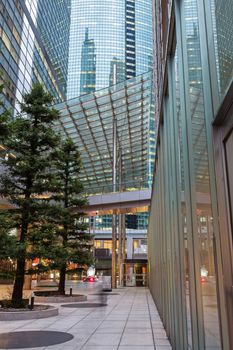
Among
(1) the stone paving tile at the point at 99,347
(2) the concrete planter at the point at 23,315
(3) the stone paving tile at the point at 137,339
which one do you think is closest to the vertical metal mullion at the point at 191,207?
(1) the stone paving tile at the point at 99,347

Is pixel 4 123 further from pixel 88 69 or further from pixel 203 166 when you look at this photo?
pixel 88 69

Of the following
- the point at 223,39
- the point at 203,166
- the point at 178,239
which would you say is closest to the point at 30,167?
the point at 178,239

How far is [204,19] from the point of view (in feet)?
10.2

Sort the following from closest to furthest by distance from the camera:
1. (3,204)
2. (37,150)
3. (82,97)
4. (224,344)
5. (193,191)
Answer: (224,344) < (193,191) < (37,150) < (3,204) < (82,97)

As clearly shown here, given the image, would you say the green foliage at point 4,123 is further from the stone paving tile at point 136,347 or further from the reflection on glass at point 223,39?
the reflection on glass at point 223,39

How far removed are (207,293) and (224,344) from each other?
0.92 metres

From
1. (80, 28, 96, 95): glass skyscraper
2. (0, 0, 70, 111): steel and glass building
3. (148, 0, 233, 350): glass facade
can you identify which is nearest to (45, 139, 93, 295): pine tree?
(0, 0, 70, 111): steel and glass building

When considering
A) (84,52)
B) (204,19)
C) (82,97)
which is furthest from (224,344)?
(84,52)

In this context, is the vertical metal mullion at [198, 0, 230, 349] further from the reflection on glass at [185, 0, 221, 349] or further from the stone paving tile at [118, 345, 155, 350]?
the stone paving tile at [118, 345, 155, 350]

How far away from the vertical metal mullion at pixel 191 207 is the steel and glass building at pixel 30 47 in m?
25.0

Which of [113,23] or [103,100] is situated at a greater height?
[113,23]

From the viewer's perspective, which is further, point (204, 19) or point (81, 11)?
point (81, 11)

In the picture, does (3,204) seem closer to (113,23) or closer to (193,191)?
(193,191)

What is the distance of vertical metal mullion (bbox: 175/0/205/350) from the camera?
3.94 meters
